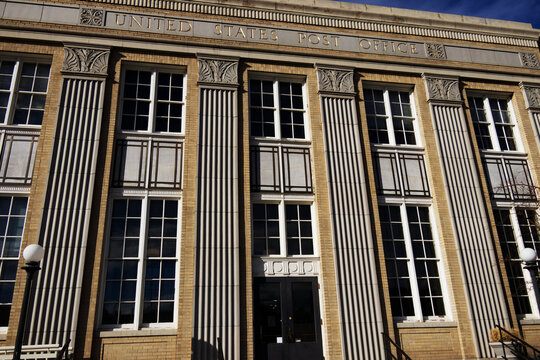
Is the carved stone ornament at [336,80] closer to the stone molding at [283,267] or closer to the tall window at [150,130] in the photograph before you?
the tall window at [150,130]

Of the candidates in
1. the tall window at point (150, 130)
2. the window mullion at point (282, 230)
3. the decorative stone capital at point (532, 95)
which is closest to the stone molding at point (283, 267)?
the window mullion at point (282, 230)

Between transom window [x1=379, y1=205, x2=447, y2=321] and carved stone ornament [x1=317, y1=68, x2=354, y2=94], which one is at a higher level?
carved stone ornament [x1=317, y1=68, x2=354, y2=94]

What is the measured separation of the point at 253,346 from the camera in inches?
429

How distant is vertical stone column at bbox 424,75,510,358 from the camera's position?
12219 mm

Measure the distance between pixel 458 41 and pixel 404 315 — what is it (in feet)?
34.4

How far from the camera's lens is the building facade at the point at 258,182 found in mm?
10914

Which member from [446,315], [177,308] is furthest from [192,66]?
[446,315]

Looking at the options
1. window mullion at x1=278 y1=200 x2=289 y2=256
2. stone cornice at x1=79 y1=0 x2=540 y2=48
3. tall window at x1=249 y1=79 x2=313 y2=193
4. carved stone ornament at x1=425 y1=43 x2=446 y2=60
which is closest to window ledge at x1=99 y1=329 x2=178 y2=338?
window mullion at x1=278 y1=200 x2=289 y2=256

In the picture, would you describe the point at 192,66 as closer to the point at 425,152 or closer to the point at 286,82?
the point at 286,82

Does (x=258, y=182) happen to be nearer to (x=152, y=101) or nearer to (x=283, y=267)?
(x=283, y=267)

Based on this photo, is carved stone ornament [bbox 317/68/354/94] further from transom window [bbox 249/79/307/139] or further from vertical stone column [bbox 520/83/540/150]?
vertical stone column [bbox 520/83/540/150]

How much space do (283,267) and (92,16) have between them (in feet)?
32.3

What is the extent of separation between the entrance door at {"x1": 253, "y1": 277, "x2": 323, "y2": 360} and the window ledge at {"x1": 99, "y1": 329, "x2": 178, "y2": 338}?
230 centimetres

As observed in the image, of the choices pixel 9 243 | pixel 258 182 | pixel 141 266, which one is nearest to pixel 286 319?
pixel 258 182
